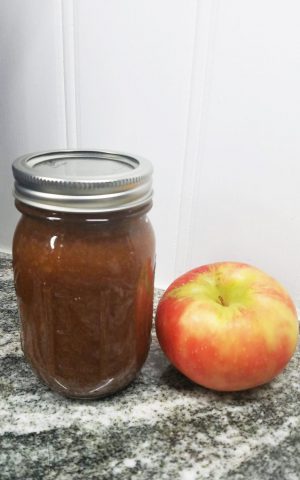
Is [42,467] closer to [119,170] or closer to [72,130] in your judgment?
[119,170]

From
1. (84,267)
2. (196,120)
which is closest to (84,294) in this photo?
(84,267)

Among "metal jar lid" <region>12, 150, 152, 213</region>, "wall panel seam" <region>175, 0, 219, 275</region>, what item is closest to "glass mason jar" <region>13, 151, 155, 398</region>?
"metal jar lid" <region>12, 150, 152, 213</region>

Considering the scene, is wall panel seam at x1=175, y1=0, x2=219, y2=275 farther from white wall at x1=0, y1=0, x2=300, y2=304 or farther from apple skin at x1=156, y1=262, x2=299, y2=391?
apple skin at x1=156, y1=262, x2=299, y2=391

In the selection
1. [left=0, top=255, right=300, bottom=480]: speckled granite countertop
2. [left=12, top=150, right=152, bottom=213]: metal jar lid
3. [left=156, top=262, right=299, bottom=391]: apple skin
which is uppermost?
[left=12, top=150, right=152, bottom=213]: metal jar lid

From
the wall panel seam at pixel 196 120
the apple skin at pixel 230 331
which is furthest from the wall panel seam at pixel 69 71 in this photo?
the apple skin at pixel 230 331

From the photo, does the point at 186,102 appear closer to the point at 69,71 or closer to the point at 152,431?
the point at 69,71

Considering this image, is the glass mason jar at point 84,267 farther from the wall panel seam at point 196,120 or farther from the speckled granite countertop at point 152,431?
the wall panel seam at point 196,120
